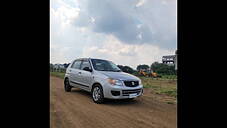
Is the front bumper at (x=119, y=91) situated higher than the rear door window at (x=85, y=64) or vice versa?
the rear door window at (x=85, y=64)

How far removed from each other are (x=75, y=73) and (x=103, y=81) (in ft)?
6.69

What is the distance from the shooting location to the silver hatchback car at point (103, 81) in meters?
4.73

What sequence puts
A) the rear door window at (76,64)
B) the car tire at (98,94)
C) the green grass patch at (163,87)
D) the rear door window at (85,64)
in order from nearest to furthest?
the car tire at (98,94)
the rear door window at (85,64)
the rear door window at (76,64)
the green grass patch at (163,87)

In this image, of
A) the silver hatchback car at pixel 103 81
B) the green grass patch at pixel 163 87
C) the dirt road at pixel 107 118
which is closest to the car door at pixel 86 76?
the silver hatchback car at pixel 103 81

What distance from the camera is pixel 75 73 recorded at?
250 inches

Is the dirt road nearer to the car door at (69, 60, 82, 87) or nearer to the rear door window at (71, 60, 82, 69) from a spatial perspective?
the car door at (69, 60, 82, 87)

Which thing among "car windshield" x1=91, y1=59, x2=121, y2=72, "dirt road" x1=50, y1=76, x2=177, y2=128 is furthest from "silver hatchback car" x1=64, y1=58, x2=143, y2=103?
"dirt road" x1=50, y1=76, x2=177, y2=128

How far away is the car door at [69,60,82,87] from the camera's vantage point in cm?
618

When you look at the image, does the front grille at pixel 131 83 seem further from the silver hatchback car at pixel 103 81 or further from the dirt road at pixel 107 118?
the dirt road at pixel 107 118

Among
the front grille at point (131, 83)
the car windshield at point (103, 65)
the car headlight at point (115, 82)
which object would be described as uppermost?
the car windshield at point (103, 65)

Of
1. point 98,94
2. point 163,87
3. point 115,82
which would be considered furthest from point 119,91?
point 163,87
